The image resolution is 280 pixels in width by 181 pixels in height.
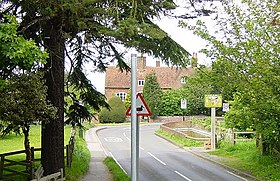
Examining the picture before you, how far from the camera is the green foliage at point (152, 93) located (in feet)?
227

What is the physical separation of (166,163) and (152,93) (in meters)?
44.5

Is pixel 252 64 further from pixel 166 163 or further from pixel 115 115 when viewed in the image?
pixel 115 115

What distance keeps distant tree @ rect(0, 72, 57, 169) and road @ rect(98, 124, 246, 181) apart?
7426mm

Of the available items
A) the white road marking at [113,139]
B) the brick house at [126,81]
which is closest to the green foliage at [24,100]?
the white road marking at [113,139]

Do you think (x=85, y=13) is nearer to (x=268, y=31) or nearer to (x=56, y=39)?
(x=56, y=39)

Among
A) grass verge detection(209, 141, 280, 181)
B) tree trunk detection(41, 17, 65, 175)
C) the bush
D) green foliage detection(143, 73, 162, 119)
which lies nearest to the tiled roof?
green foliage detection(143, 73, 162, 119)

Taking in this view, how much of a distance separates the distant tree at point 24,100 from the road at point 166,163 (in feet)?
24.4

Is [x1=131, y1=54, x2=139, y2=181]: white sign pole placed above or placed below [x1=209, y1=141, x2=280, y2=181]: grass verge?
above

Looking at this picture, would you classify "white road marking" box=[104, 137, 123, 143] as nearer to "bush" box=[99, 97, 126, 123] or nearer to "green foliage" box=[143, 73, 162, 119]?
"bush" box=[99, 97, 126, 123]

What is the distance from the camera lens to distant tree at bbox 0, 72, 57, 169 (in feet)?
38.3

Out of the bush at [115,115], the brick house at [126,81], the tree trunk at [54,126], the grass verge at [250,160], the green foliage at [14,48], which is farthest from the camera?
the brick house at [126,81]

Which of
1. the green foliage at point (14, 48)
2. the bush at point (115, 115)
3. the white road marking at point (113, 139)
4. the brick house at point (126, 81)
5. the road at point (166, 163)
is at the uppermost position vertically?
the brick house at point (126, 81)

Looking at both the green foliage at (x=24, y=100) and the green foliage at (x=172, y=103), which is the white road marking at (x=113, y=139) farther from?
the green foliage at (x=172, y=103)

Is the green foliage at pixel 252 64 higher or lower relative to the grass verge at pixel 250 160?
higher
